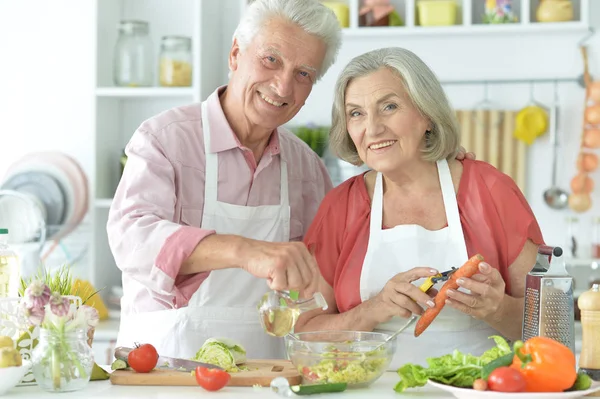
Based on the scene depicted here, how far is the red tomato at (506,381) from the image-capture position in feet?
4.99

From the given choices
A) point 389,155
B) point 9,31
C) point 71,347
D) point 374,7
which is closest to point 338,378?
point 71,347

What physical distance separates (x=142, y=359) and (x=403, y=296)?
2.01 ft

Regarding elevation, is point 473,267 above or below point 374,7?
below

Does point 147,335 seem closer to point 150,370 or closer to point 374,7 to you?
point 150,370

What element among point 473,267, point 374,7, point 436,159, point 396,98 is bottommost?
point 473,267

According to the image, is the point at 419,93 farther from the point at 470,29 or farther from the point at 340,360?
the point at 470,29

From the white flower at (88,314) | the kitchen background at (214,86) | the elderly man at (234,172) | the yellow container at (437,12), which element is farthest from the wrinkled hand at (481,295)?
the yellow container at (437,12)

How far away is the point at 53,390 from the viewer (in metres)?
1.66

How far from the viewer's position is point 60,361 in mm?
1646

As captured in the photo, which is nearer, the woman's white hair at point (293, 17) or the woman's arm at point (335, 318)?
the woman's arm at point (335, 318)

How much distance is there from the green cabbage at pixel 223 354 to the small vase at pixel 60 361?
0.28 m

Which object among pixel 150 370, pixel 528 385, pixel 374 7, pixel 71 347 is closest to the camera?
pixel 528 385

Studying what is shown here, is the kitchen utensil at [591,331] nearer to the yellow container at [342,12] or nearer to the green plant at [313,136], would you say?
the green plant at [313,136]

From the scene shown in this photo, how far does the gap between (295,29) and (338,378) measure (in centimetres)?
96
